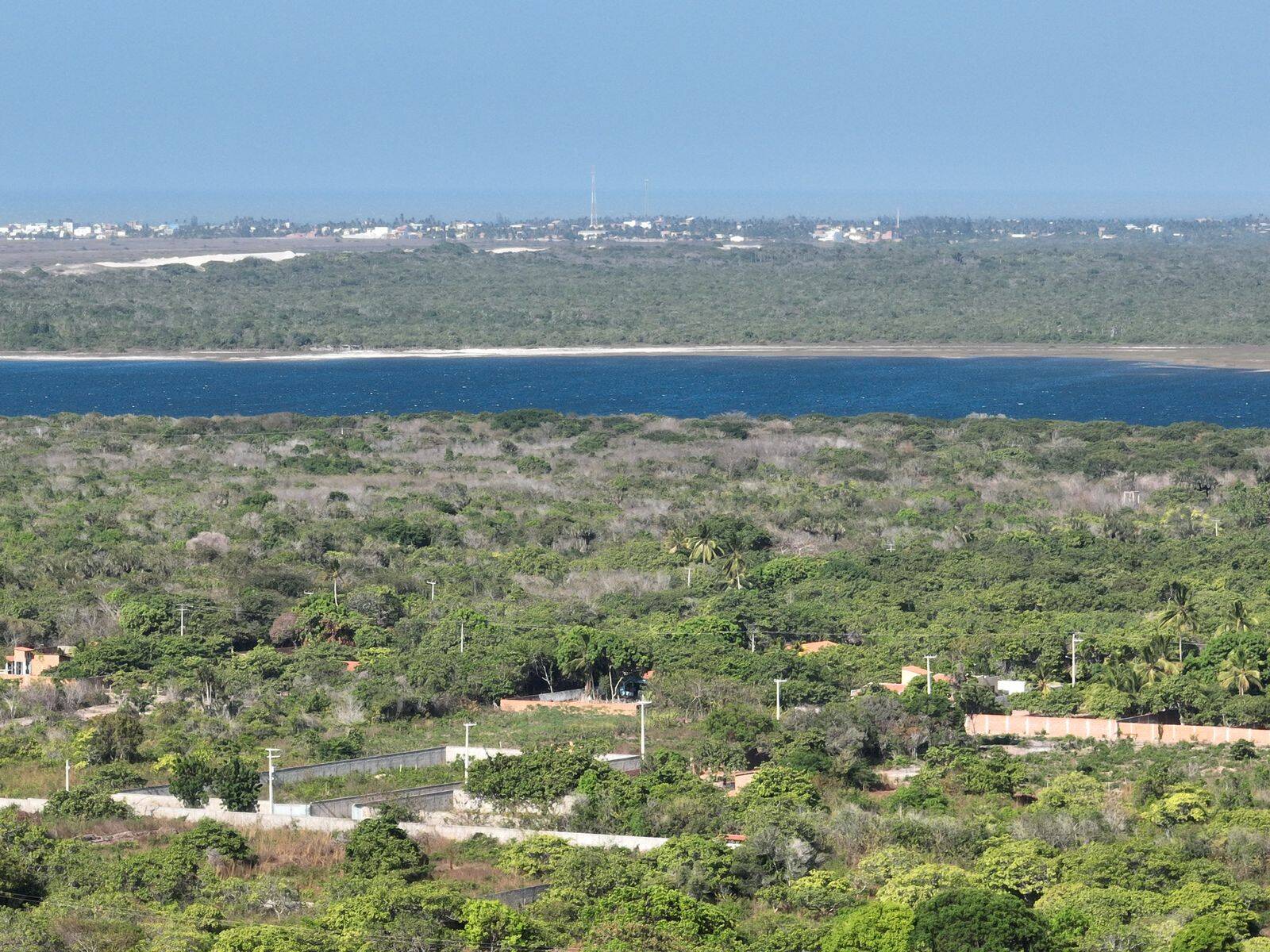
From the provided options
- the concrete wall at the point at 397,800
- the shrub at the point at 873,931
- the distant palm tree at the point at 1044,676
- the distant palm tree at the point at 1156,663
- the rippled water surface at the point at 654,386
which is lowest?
the rippled water surface at the point at 654,386

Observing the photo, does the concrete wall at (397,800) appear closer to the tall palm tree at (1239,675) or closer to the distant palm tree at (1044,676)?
the distant palm tree at (1044,676)

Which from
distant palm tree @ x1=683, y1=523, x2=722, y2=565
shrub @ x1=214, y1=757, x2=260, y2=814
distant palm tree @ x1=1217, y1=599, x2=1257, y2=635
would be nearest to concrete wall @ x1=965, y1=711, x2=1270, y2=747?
distant palm tree @ x1=1217, y1=599, x2=1257, y2=635

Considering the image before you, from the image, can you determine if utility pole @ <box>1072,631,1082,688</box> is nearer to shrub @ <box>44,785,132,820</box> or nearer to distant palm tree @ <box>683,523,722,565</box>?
distant palm tree @ <box>683,523,722,565</box>

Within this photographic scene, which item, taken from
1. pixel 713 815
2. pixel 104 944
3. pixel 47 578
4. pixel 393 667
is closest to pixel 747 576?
pixel 393 667

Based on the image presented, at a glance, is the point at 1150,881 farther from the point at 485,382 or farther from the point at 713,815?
the point at 485,382

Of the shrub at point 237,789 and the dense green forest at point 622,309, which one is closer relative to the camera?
the shrub at point 237,789

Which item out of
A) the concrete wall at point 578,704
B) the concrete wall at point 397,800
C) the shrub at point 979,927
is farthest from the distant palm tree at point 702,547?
the shrub at point 979,927
